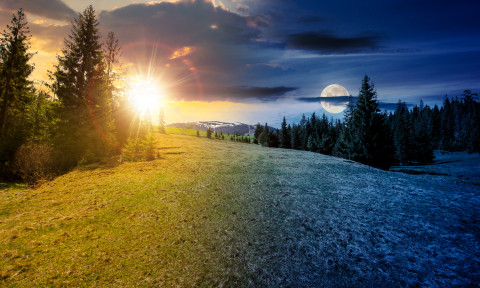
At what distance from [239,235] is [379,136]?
88.5ft

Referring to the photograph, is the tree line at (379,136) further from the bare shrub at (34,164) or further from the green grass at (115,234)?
the bare shrub at (34,164)

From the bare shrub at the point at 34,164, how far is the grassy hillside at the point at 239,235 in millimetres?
2721

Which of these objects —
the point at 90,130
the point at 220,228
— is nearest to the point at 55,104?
the point at 90,130

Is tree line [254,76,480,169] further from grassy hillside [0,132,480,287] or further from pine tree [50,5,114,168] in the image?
pine tree [50,5,114,168]

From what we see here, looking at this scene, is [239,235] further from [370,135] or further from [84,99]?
[370,135]

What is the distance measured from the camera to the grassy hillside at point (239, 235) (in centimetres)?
455

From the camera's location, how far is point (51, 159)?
1593 centimetres

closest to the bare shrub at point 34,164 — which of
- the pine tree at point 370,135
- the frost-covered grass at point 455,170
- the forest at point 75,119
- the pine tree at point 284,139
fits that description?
the forest at point 75,119

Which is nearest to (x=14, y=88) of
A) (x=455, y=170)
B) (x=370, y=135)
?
(x=370, y=135)

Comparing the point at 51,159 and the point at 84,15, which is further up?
the point at 84,15

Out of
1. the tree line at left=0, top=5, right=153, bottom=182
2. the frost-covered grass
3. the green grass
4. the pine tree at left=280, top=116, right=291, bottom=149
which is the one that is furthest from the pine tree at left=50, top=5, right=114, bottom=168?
the pine tree at left=280, top=116, right=291, bottom=149

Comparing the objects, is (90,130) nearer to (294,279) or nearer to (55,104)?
(55,104)

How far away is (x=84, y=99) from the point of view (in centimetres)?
1959

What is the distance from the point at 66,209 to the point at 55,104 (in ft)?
54.7
